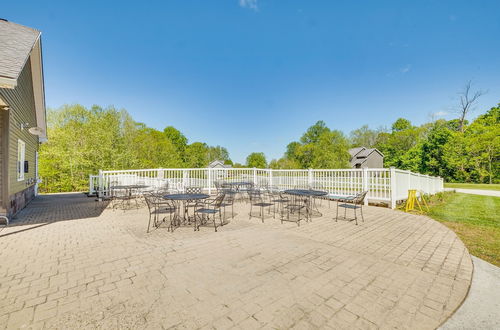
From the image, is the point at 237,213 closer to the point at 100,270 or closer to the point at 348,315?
the point at 100,270

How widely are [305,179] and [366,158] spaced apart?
2874cm

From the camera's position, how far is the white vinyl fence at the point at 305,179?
811 centimetres

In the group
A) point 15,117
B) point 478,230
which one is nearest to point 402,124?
point 478,230

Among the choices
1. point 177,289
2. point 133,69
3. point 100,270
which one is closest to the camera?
point 177,289

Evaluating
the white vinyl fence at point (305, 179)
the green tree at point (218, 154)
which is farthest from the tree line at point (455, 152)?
the green tree at point (218, 154)

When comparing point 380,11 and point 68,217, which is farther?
point 380,11

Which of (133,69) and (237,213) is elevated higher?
(133,69)

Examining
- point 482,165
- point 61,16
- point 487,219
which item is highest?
point 61,16

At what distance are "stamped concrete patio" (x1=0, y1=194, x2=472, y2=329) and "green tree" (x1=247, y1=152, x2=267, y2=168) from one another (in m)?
49.0

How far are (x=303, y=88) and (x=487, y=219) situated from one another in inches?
782

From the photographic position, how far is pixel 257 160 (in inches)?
2183

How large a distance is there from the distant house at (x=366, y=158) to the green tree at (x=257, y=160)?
22.8 meters

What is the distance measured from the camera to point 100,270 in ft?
9.36

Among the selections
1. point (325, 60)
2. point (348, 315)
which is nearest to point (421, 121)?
point (325, 60)
